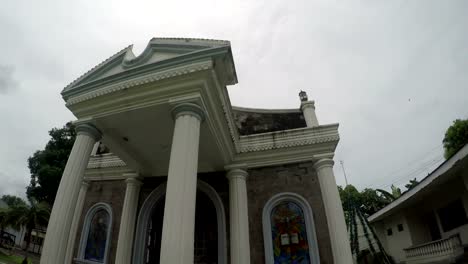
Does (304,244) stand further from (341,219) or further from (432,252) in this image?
(432,252)

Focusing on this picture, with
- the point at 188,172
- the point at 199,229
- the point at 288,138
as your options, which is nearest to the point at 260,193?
the point at 288,138

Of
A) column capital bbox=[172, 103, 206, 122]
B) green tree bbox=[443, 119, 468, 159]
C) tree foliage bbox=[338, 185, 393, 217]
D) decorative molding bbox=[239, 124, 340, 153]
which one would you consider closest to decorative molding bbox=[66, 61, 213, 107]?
column capital bbox=[172, 103, 206, 122]

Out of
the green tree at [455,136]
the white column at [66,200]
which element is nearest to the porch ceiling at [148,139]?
the white column at [66,200]

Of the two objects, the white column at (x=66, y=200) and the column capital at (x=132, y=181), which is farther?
A: the column capital at (x=132, y=181)

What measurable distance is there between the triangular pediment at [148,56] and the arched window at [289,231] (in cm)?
442

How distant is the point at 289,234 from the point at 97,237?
582cm

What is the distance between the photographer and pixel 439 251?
888 cm

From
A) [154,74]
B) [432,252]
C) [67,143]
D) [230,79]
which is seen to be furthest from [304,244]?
[67,143]

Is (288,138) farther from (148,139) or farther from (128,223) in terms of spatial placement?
(128,223)

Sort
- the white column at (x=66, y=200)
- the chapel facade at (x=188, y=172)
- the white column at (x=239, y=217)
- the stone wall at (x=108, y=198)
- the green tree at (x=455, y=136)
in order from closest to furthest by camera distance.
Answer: the white column at (x=66, y=200), the chapel facade at (x=188, y=172), the white column at (x=239, y=217), the stone wall at (x=108, y=198), the green tree at (x=455, y=136)

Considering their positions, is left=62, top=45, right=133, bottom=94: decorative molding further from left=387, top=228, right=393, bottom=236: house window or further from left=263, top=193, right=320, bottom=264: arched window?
left=387, top=228, right=393, bottom=236: house window

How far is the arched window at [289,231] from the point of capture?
20.8 ft

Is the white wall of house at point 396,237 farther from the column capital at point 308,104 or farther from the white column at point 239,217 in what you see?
the white column at point 239,217

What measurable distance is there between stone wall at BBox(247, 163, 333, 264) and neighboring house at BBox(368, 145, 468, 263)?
3.93 metres
